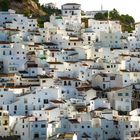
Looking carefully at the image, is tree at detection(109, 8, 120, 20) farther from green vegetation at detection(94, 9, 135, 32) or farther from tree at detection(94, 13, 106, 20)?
tree at detection(94, 13, 106, 20)

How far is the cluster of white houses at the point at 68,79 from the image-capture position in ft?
169

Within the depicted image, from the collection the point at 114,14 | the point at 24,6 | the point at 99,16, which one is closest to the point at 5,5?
the point at 24,6

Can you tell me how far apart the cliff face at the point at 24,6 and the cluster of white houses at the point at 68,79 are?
504cm

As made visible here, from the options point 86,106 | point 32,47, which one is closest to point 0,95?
point 86,106

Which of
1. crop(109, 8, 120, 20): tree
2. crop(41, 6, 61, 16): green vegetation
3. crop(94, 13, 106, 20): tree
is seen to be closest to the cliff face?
crop(41, 6, 61, 16): green vegetation

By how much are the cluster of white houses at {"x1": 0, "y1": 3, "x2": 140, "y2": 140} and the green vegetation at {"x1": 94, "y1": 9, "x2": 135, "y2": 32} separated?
232 inches

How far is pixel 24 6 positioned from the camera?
81000 millimetres

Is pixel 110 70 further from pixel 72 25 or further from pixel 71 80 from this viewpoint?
pixel 72 25

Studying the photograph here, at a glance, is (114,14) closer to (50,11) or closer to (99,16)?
(99,16)

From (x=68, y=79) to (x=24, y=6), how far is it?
23850 mm

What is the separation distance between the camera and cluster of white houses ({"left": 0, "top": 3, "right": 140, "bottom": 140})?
51531 mm

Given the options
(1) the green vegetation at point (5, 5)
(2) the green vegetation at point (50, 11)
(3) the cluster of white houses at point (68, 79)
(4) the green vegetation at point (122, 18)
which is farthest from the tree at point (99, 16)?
(1) the green vegetation at point (5, 5)

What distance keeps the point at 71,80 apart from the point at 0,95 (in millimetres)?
6975

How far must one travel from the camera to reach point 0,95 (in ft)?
179
